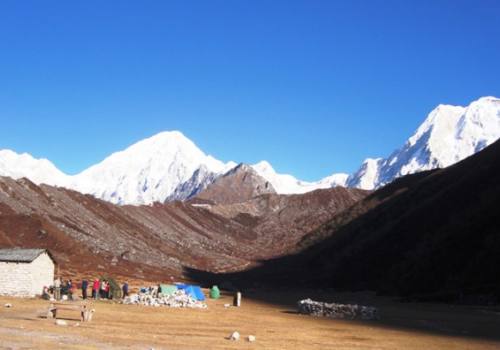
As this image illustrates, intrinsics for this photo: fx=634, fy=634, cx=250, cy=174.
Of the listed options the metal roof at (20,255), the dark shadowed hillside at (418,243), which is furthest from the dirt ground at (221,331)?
the dark shadowed hillside at (418,243)

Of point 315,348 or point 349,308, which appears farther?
point 349,308

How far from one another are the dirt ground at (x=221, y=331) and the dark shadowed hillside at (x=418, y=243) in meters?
30.0

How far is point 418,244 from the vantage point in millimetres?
114500

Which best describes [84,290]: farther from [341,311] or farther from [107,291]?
[341,311]

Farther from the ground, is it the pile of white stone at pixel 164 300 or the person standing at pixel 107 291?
the person standing at pixel 107 291

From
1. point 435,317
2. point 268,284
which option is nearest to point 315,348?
point 435,317

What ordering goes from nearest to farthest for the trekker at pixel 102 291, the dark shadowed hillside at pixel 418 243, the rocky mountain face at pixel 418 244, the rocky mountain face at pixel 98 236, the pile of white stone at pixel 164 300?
1. the pile of white stone at pixel 164 300
2. the trekker at pixel 102 291
3. the rocky mountain face at pixel 418 244
4. the dark shadowed hillside at pixel 418 243
5. the rocky mountain face at pixel 98 236

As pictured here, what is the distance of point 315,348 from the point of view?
31.6m

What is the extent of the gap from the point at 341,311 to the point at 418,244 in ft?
203

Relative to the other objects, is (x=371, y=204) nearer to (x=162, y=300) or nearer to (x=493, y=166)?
(x=493, y=166)

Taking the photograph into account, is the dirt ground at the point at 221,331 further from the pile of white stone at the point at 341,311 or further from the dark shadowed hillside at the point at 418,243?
the dark shadowed hillside at the point at 418,243

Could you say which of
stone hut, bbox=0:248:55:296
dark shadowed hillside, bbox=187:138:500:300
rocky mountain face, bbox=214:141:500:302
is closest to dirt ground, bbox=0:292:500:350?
stone hut, bbox=0:248:55:296

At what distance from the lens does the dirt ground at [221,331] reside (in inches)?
1149

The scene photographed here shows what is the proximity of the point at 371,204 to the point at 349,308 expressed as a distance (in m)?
127
